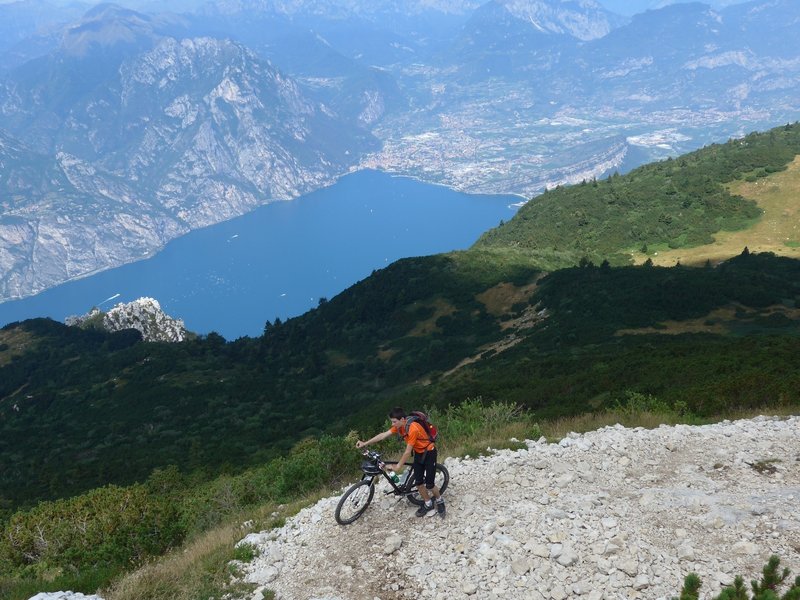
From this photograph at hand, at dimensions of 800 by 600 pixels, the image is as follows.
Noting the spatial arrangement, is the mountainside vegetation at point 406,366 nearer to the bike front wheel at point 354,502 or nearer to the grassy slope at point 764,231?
the grassy slope at point 764,231

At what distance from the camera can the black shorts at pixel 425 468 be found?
12.9 m

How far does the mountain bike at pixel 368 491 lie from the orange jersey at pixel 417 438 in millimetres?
661

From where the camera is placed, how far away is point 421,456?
1291 cm

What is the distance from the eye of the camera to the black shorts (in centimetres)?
1285

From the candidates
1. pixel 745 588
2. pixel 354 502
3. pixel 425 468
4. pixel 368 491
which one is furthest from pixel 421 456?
pixel 745 588

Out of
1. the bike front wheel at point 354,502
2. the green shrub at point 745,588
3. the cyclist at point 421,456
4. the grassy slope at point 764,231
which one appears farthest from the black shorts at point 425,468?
the grassy slope at point 764,231

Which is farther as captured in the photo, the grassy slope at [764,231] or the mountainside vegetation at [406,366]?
the grassy slope at [764,231]

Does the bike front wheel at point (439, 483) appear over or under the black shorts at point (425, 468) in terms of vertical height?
under

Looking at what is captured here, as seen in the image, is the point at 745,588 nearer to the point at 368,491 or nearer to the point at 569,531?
the point at 569,531

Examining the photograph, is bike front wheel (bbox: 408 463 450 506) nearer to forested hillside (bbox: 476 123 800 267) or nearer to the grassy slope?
the grassy slope

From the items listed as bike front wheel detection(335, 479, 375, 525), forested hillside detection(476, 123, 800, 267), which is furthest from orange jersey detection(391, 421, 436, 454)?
forested hillside detection(476, 123, 800, 267)

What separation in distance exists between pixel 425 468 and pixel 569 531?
11.5ft

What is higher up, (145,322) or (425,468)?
(425,468)

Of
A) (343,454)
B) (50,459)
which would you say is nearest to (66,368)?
(50,459)
